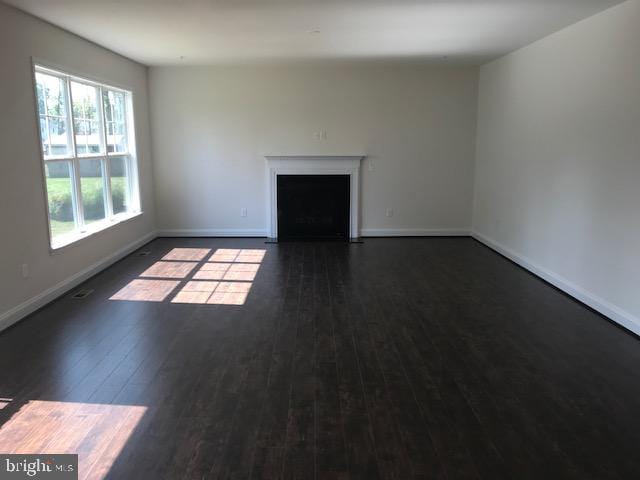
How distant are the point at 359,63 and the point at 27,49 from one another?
157 inches

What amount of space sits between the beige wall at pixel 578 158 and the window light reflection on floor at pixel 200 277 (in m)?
3.16

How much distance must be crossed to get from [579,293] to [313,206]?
3.91 metres

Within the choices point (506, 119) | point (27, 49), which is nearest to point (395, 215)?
point (506, 119)


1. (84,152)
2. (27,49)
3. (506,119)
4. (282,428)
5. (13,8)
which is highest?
(13,8)

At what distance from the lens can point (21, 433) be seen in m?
2.52

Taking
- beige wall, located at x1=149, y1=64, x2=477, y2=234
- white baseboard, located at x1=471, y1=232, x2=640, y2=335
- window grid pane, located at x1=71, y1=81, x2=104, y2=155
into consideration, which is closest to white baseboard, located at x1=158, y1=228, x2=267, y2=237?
beige wall, located at x1=149, y1=64, x2=477, y2=234

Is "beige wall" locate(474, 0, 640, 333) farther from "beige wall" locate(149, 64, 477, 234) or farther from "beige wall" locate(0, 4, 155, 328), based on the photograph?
"beige wall" locate(0, 4, 155, 328)

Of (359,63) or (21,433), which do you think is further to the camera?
(359,63)

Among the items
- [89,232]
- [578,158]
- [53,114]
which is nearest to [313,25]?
[53,114]

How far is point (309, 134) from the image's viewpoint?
7332 mm

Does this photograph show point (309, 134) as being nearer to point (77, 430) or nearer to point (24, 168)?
point (24, 168)

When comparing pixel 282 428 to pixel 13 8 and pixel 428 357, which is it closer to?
pixel 428 357

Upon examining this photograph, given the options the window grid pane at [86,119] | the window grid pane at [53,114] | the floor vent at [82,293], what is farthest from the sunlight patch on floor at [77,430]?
the window grid pane at [86,119]

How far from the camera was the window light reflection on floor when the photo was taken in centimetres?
478
